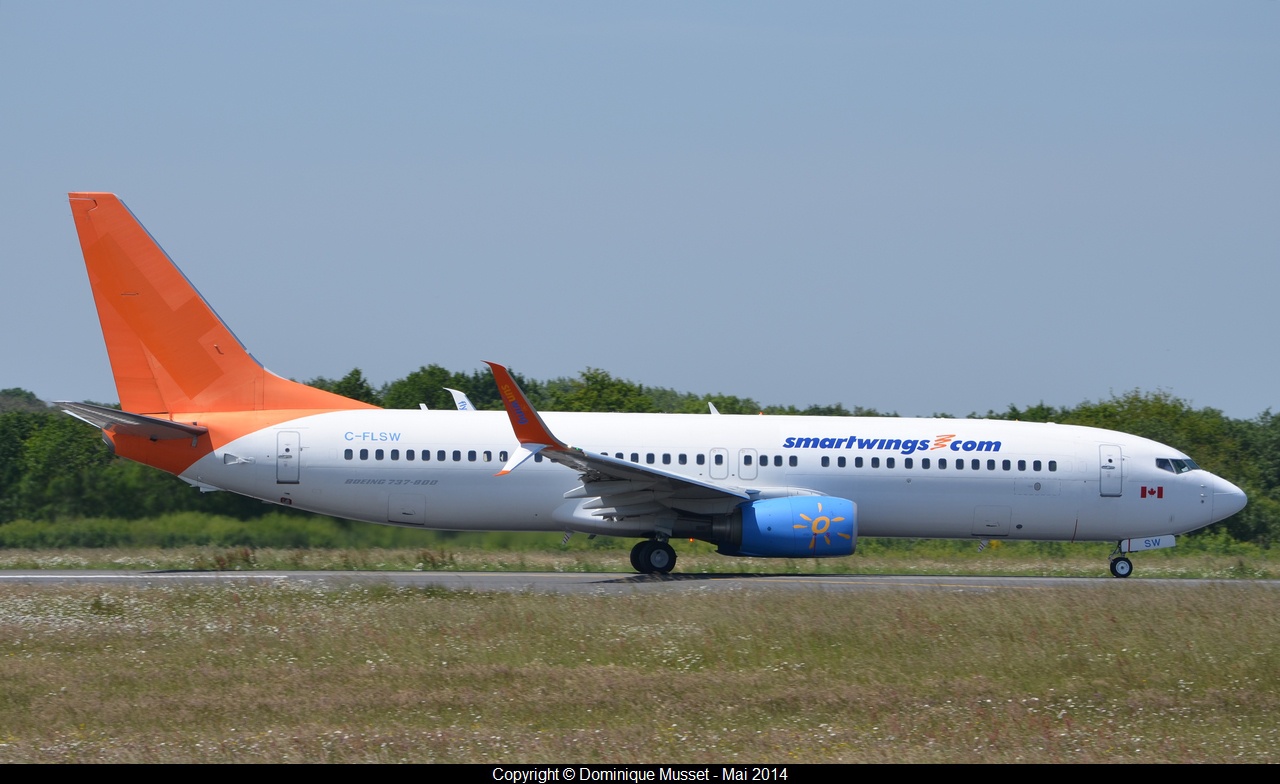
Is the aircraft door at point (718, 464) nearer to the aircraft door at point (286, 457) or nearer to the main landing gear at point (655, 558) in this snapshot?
the main landing gear at point (655, 558)

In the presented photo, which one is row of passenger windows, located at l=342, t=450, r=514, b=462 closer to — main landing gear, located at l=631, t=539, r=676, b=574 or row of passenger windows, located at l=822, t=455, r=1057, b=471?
main landing gear, located at l=631, t=539, r=676, b=574

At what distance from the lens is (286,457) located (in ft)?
72.4

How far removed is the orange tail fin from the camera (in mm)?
22641

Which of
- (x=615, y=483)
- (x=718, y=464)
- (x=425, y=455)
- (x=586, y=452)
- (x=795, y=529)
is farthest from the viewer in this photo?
(x=718, y=464)

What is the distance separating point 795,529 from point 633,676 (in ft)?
29.7

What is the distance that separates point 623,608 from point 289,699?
5.90m

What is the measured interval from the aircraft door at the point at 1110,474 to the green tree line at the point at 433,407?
12.9 meters

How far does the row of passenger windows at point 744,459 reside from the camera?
22172 millimetres

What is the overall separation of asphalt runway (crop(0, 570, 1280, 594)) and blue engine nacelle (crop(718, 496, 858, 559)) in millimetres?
529

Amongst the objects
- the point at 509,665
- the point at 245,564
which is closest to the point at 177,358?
the point at 245,564

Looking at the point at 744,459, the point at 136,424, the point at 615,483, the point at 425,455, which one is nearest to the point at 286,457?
the point at 425,455

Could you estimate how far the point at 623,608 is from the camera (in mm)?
16188

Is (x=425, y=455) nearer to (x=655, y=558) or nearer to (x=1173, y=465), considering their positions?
(x=655, y=558)

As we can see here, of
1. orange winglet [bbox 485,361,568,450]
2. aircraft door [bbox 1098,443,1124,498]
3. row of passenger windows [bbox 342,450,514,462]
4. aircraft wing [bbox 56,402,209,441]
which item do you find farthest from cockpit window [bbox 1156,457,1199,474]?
aircraft wing [bbox 56,402,209,441]
